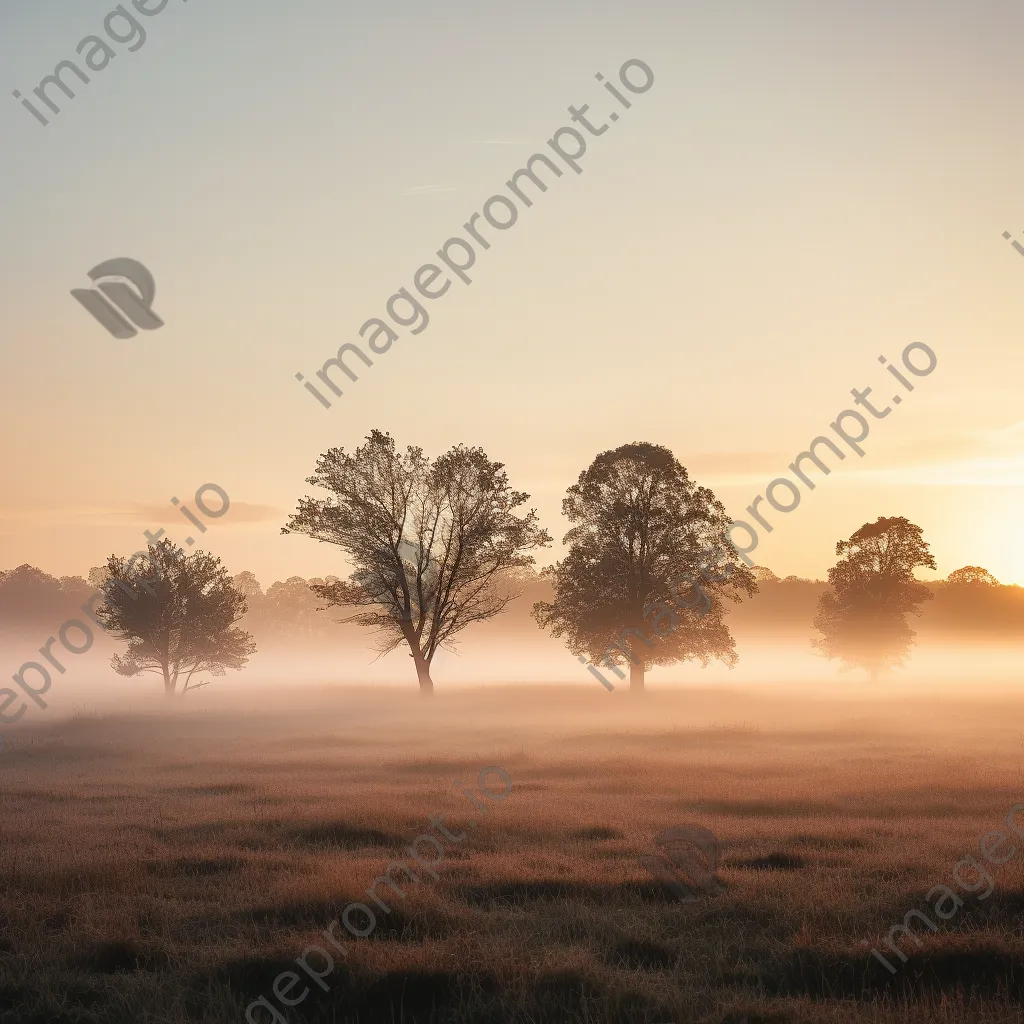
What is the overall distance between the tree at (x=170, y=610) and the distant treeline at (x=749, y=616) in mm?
89185

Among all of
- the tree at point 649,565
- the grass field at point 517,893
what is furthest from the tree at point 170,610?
the grass field at point 517,893

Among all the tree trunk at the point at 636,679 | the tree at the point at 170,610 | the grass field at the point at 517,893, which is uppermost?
the tree at the point at 170,610

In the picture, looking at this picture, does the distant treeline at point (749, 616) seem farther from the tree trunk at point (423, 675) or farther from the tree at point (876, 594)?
the tree trunk at point (423, 675)

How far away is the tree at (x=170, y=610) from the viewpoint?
178ft

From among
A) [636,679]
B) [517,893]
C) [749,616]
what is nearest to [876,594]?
[636,679]

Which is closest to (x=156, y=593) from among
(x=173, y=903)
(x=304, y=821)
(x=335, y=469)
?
(x=335, y=469)

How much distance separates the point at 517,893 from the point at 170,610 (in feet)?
160

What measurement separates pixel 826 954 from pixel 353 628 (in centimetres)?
19474

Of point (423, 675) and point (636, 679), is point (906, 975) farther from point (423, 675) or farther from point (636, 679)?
point (423, 675)

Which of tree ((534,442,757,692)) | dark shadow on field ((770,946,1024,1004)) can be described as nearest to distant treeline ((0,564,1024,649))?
tree ((534,442,757,692))

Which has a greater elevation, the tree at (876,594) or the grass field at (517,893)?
the tree at (876,594)

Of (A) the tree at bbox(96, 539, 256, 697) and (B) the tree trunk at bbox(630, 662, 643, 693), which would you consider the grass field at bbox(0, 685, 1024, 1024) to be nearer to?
(B) the tree trunk at bbox(630, 662, 643, 693)

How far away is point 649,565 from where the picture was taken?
4419cm

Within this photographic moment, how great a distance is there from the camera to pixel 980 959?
27.5ft
